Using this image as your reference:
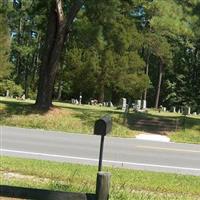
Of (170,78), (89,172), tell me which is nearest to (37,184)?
(89,172)

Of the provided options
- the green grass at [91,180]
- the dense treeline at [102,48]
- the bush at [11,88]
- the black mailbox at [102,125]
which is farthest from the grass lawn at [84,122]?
the bush at [11,88]

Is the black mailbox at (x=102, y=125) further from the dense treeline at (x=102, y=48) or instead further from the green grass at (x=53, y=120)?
the dense treeline at (x=102, y=48)

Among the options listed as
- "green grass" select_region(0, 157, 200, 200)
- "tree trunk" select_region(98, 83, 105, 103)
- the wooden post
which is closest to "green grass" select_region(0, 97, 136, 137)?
"green grass" select_region(0, 157, 200, 200)

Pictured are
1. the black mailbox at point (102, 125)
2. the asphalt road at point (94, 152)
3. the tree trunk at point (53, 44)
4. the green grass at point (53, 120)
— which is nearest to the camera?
the black mailbox at point (102, 125)

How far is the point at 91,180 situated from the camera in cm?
1119

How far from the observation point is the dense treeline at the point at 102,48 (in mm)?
27156

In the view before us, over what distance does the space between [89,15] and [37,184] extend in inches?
757

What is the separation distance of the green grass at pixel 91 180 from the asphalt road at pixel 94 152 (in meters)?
1.77

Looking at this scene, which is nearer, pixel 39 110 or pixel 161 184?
pixel 161 184

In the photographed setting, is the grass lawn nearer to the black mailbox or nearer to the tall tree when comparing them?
the black mailbox

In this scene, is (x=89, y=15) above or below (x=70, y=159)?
above

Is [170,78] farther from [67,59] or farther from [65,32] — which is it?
[65,32]

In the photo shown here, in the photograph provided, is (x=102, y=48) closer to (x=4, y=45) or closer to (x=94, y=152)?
(x=94, y=152)

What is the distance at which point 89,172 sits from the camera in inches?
487
